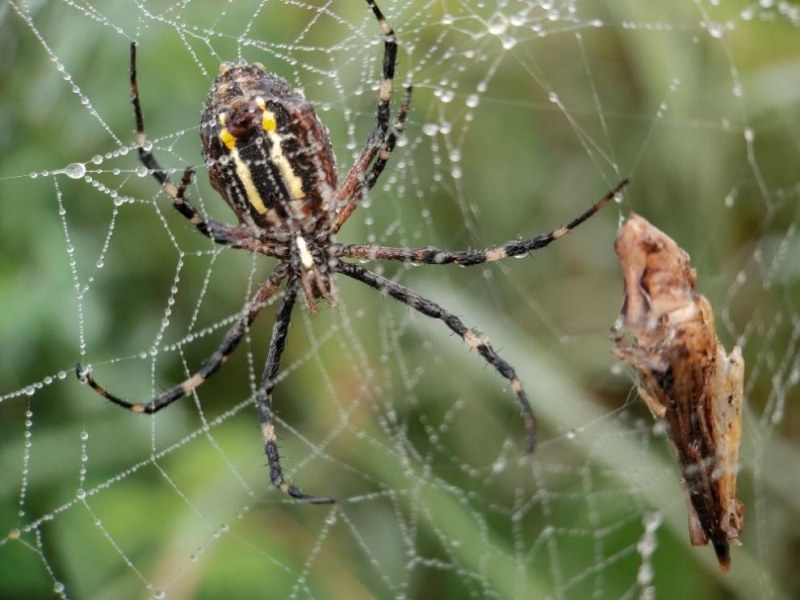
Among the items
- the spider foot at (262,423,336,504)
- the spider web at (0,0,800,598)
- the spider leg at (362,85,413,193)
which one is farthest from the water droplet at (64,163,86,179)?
the spider foot at (262,423,336,504)

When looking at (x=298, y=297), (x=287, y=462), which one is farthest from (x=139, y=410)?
(x=287, y=462)

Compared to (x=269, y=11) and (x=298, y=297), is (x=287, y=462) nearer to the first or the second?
(x=298, y=297)

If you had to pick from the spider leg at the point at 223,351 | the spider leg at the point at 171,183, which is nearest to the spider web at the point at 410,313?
the spider leg at the point at 223,351

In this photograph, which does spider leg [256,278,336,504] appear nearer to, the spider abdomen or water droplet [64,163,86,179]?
the spider abdomen

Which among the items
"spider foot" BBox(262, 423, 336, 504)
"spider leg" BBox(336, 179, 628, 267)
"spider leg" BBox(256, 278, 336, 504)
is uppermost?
"spider leg" BBox(336, 179, 628, 267)

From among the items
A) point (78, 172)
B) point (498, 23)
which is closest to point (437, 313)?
point (78, 172)

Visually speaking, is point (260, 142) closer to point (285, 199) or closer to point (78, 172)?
point (285, 199)

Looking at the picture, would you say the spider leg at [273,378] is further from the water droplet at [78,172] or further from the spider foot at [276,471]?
the water droplet at [78,172]
